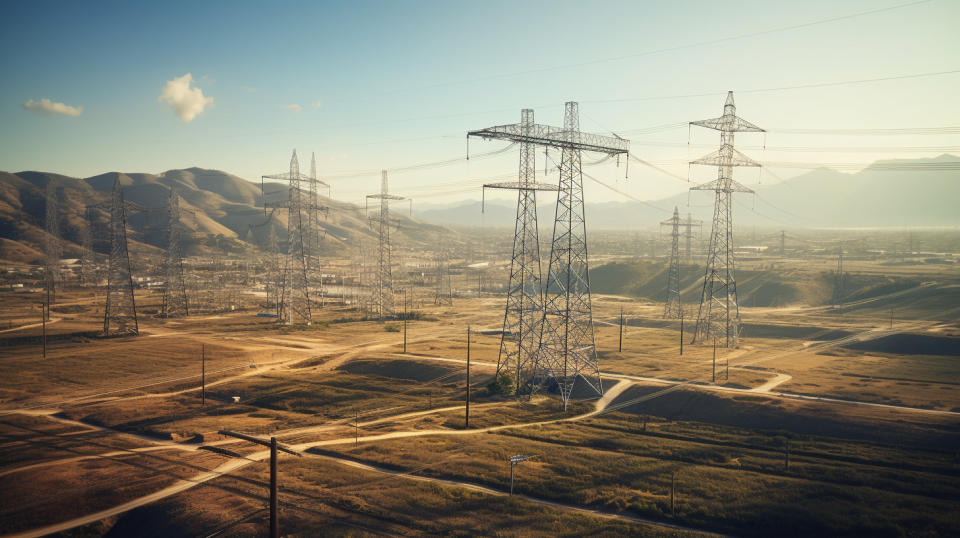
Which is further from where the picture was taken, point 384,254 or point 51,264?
point 51,264

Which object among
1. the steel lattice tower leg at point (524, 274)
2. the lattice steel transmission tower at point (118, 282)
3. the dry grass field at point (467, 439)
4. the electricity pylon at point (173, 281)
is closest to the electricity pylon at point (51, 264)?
the electricity pylon at point (173, 281)

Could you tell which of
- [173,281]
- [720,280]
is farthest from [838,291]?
[173,281]

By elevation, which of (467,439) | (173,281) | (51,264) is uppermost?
(51,264)

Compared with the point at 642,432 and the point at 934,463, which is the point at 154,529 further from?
the point at 934,463

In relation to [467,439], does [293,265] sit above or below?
above

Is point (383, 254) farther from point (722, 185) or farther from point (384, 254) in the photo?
point (722, 185)

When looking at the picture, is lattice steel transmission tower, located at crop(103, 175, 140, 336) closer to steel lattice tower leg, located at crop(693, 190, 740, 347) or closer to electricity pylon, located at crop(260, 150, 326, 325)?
electricity pylon, located at crop(260, 150, 326, 325)

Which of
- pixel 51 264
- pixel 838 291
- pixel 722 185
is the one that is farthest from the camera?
pixel 51 264

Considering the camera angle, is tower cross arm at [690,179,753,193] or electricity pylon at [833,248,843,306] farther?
electricity pylon at [833,248,843,306]

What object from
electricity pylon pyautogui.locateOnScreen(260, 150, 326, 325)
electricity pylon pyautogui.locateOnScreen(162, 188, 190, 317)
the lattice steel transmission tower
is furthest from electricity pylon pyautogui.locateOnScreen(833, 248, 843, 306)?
electricity pylon pyautogui.locateOnScreen(162, 188, 190, 317)
